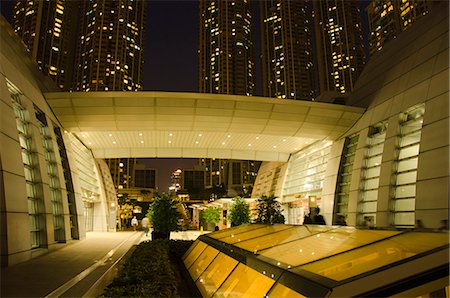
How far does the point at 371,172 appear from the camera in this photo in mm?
21297

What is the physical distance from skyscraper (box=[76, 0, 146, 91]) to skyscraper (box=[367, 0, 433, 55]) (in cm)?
10402

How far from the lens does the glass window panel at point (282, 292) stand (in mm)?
3688

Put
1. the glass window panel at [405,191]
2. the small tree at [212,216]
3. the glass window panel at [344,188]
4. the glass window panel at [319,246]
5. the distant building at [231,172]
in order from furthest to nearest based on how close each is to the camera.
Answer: the distant building at [231,172] < the small tree at [212,216] < the glass window panel at [344,188] < the glass window panel at [405,191] < the glass window panel at [319,246]

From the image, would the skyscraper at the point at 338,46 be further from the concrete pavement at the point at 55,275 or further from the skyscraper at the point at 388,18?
the concrete pavement at the point at 55,275

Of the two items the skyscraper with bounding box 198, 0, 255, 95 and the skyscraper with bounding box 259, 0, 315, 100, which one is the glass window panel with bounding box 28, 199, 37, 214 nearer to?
the skyscraper with bounding box 259, 0, 315, 100

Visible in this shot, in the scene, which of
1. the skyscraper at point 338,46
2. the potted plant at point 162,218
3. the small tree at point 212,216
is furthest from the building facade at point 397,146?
the skyscraper at point 338,46

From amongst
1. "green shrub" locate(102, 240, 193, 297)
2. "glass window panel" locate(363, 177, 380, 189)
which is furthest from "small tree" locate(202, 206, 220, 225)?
"green shrub" locate(102, 240, 193, 297)

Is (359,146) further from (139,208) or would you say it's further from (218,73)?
(218,73)

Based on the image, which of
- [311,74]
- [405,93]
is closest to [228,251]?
[405,93]

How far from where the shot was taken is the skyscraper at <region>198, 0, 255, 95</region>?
139375 millimetres

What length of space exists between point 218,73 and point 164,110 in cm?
12328

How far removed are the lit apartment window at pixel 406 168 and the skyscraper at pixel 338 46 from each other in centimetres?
11347

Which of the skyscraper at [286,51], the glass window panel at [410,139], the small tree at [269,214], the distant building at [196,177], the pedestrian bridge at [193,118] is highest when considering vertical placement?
the skyscraper at [286,51]

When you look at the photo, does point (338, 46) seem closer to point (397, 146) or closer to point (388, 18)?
point (388, 18)
